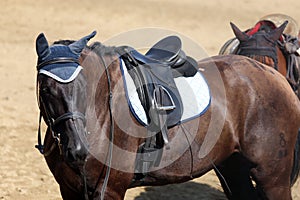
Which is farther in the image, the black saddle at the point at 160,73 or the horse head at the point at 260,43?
the horse head at the point at 260,43

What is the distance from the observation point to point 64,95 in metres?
3.08

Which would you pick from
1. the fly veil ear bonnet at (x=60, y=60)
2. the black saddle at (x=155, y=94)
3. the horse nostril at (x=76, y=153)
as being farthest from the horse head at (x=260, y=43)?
the horse nostril at (x=76, y=153)

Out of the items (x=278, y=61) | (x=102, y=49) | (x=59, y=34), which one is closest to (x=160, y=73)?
(x=102, y=49)

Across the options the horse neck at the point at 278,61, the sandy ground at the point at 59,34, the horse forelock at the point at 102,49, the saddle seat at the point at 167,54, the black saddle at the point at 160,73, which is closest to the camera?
the horse forelock at the point at 102,49

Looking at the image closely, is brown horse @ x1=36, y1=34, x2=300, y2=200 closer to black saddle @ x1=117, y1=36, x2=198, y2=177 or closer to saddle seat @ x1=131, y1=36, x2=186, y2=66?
black saddle @ x1=117, y1=36, x2=198, y2=177

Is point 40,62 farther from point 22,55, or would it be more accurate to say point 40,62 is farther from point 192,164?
point 22,55

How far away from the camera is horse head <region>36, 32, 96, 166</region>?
3.09m

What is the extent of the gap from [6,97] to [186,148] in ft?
17.1

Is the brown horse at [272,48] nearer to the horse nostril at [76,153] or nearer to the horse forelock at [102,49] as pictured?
the horse forelock at [102,49]

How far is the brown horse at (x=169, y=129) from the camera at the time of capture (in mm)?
3152

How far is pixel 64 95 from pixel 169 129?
94cm

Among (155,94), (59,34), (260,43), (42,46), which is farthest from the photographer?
(59,34)

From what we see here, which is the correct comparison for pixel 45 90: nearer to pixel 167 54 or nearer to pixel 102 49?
pixel 102 49

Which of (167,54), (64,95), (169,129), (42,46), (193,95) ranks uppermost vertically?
(42,46)
